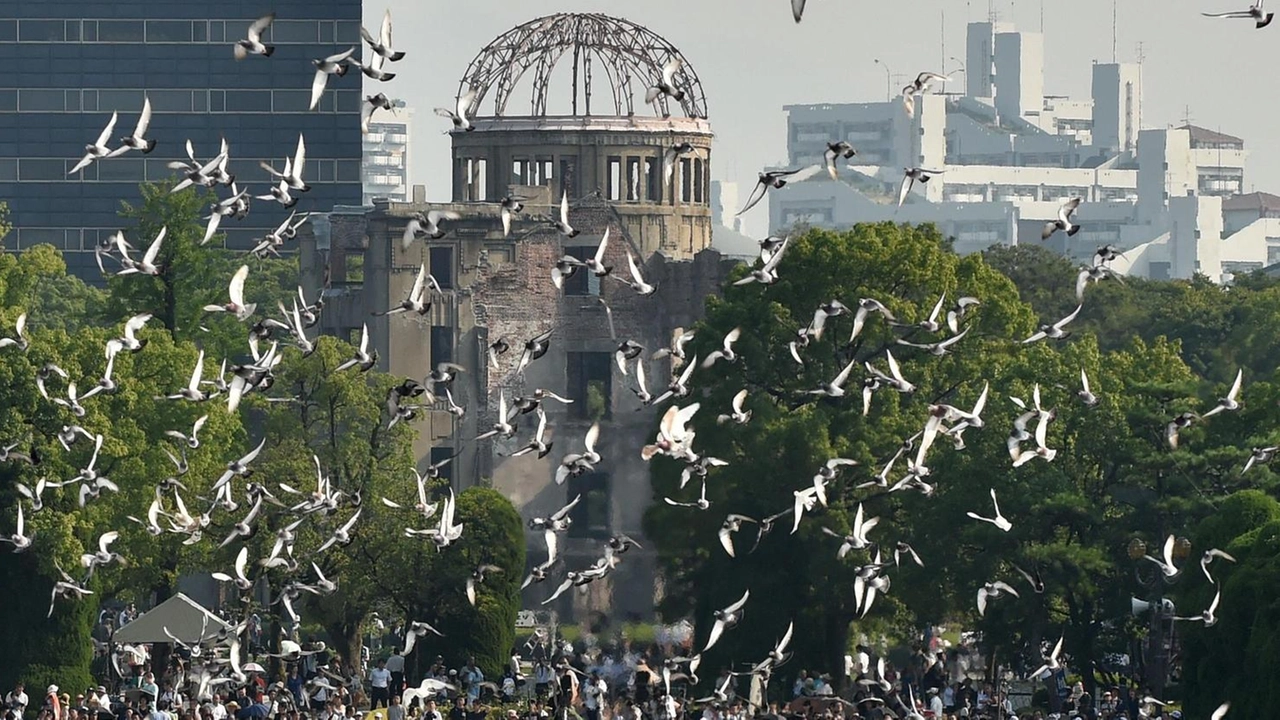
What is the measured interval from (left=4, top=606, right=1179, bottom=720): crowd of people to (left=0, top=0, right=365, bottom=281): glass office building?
269ft

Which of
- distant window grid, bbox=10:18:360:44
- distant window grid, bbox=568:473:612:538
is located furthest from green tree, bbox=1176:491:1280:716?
distant window grid, bbox=10:18:360:44

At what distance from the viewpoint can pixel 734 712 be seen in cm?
5828

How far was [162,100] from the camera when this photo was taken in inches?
6280

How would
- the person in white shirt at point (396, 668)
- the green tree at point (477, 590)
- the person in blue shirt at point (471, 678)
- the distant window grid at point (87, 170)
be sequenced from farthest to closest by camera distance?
1. the distant window grid at point (87, 170)
2. the green tree at point (477, 590)
3. the person in white shirt at point (396, 668)
4. the person in blue shirt at point (471, 678)

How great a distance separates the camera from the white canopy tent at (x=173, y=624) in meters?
67.1

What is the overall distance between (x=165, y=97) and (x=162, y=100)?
19cm

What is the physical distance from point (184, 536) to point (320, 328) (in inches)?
1091

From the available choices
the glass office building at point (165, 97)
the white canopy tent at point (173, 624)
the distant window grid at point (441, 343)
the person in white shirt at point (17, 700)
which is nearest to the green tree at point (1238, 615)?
the white canopy tent at point (173, 624)

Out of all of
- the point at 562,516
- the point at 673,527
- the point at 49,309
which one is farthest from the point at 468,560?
the point at 49,309

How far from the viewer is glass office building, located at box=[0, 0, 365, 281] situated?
157 meters

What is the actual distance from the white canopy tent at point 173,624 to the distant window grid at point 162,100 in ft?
300

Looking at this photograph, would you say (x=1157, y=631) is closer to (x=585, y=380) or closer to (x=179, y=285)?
(x=179, y=285)

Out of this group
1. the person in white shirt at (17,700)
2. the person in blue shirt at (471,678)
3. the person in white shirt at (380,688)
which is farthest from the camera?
the person in white shirt at (380,688)

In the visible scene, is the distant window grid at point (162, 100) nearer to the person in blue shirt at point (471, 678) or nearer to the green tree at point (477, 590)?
the green tree at point (477, 590)
